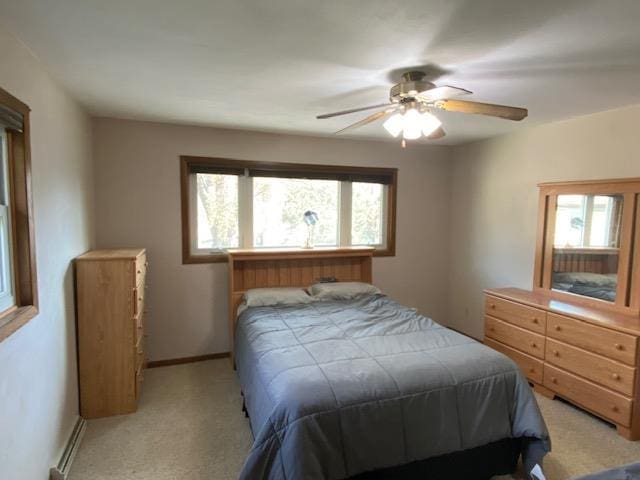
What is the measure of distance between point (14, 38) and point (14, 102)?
33 centimetres

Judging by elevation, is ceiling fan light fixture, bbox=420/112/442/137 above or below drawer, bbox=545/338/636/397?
above

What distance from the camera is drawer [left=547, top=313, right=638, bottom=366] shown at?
2.41 m

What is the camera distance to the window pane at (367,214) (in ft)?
14.1

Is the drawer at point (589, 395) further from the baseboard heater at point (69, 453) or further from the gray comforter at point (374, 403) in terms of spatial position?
the baseboard heater at point (69, 453)

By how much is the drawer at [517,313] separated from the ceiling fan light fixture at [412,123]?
6.42 ft

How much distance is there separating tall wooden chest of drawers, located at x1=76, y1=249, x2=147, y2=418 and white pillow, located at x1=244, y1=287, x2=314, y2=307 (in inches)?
38.5

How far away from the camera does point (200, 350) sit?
3.72m

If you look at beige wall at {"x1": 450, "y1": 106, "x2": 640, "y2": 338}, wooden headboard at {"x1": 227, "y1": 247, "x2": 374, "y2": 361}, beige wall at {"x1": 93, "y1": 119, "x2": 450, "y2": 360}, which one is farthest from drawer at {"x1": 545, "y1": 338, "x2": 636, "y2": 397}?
beige wall at {"x1": 93, "y1": 119, "x2": 450, "y2": 360}

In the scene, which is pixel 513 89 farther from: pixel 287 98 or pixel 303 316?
pixel 303 316

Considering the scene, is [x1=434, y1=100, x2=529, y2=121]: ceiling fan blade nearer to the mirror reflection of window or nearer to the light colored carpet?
the mirror reflection of window

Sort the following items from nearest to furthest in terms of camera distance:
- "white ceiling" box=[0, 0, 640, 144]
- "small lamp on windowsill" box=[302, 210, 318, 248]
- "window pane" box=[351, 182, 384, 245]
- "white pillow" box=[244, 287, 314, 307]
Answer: "white ceiling" box=[0, 0, 640, 144] → "white pillow" box=[244, 287, 314, 307] → "small lamp on windowsill" box=[302, 210, 318, 248] → "window pane" box=[351, 182, 384, 245]

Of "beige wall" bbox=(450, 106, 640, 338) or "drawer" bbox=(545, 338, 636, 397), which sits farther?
"beige wall" bbox=(450, 106, 640, 338)

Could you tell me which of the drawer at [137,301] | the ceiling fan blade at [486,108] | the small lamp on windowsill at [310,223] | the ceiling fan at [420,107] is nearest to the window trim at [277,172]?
the small lamp on windowsill at [310,223]

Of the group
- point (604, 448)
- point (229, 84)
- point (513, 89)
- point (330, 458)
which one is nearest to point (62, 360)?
point (330, 458)
